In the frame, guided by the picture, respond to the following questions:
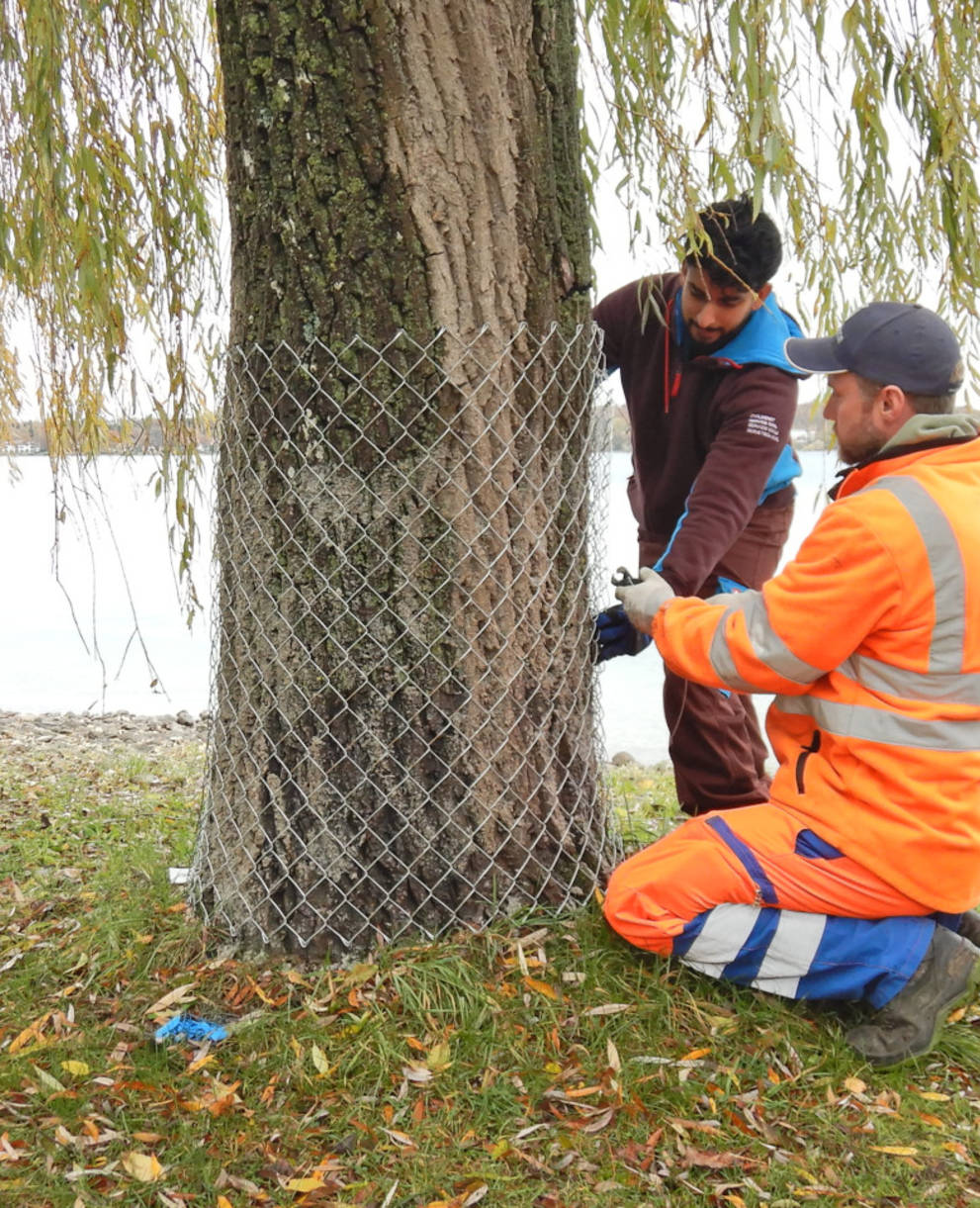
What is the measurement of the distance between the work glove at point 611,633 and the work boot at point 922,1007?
1.00 metres

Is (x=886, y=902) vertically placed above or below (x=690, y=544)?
below

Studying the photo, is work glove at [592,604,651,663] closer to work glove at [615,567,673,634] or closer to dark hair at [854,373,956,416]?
work glove at [615,567,673,634]

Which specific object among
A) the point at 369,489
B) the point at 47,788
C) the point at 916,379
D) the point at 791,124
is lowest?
the point at 47,788

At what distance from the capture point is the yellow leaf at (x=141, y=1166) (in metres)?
1.99

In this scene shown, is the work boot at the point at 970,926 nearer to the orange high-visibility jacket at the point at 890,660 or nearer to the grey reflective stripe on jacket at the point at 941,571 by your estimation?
the orange high-visibility jacket at the point at 890,660

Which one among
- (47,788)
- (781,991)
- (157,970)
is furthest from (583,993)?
(47,788)

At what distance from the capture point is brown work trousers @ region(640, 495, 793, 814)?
320cm

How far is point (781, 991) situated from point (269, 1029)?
45.0 inches

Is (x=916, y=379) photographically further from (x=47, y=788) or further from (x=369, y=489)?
(x=47, y=788)

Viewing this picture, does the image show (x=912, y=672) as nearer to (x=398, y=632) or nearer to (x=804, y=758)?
(x=804, y=758)

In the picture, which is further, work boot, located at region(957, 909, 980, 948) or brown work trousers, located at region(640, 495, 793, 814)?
brown work trousers, located at region(640, 495, 793, 814)

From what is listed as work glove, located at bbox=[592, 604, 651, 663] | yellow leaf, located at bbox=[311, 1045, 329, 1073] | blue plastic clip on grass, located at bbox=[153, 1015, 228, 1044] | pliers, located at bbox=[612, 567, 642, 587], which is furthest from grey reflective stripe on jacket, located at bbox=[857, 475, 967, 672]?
blue plastic clip on grass, located at bbox=[153, 1015, 228, 1044]

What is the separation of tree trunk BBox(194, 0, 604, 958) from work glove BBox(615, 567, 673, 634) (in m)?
0.15

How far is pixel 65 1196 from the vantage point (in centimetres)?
195
